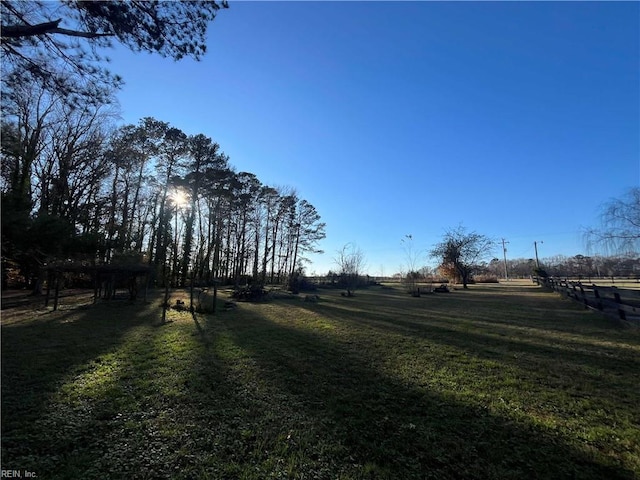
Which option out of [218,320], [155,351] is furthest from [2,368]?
[218,320]

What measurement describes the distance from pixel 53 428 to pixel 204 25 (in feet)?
19.5

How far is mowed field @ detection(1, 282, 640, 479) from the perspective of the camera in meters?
2.61

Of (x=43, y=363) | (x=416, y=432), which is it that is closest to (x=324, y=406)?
(x=416, y=432)

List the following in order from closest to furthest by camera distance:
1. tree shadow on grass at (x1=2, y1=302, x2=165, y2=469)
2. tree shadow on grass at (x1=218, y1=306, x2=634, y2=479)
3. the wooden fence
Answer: tree shadow on grass at (x1=218, y1=306, x2=634, y2=479), tree shadow on grass at (x1=2, y1=302, x2=165, y2=469), the wooden fence

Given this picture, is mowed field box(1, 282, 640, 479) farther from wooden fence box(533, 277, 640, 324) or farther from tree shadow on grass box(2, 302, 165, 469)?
wooden fence box(533, 277, 640, 324)

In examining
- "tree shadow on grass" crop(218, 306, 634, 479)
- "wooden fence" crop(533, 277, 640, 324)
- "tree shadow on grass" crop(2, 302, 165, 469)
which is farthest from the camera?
"wooden fence" crop(533, 277, 640, 324)

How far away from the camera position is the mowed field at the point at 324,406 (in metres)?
2.61

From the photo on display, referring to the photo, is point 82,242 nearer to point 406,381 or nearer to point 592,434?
point 406,381

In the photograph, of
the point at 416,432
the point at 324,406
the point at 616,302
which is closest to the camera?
the point at 416,432

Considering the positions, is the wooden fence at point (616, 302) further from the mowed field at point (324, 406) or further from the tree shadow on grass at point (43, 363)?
the tree shadow on grass at point (43, 363)

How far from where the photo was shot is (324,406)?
377 cm

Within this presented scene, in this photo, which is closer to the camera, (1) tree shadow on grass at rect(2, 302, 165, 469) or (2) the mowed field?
(2) the mowed field

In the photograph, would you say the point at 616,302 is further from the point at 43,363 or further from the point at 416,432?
the point at 43,363

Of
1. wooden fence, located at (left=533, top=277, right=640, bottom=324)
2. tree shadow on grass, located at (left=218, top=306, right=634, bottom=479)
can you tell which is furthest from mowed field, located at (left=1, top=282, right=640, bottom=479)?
wooden fence, located at (left=533, top=277, right=640, bottom=324)
